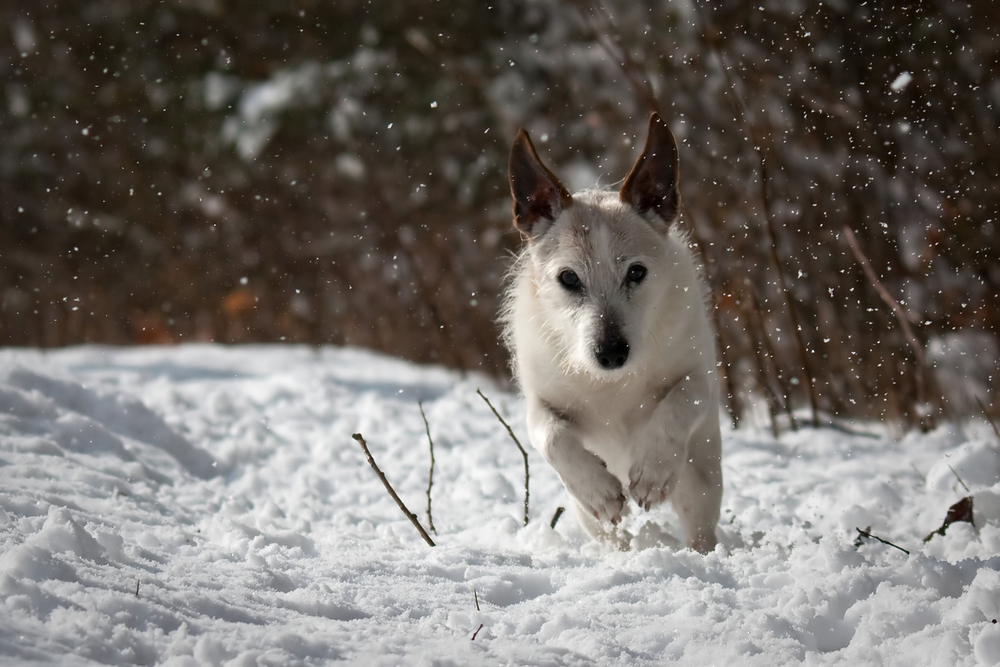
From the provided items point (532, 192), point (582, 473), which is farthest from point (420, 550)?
point (532, 192)

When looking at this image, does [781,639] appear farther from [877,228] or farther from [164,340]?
[164,340]

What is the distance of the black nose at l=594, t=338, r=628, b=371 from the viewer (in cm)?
336

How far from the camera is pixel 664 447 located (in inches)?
136

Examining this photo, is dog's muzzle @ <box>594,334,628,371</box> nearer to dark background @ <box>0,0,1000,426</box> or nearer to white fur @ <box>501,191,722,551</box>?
white fur @ <box>501,191,722,551</box>

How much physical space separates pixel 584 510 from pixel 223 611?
5.99 ft

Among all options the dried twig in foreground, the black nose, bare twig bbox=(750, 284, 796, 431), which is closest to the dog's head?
the black nose

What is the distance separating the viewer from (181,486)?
171 inches

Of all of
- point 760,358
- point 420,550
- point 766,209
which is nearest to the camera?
point 420,550

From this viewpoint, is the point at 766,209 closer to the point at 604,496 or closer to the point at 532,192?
the point at 532,192

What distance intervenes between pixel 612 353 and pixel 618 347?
0.12 ft

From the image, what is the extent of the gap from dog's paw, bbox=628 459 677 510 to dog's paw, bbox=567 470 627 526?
8cm

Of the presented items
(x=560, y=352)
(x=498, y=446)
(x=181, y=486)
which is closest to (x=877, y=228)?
(x=498, y=446)

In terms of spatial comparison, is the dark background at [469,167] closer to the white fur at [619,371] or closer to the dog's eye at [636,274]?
the white fur at [619,371]

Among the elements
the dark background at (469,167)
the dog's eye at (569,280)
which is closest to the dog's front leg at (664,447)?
the dog's eye at (569,280)
